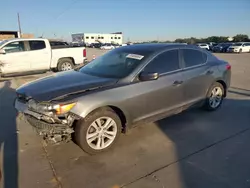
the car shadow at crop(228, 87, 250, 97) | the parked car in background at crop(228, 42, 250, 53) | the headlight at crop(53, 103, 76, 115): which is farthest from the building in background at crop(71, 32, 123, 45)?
the headlight at crop(53, 103, 76, 115)

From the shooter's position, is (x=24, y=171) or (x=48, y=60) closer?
(x=24, y=171)

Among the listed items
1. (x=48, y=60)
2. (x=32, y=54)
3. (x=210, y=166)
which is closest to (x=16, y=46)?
(x=32, y=54)

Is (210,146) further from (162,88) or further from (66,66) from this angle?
(66,66)

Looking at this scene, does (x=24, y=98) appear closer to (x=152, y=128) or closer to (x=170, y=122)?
(x=152, y=128)

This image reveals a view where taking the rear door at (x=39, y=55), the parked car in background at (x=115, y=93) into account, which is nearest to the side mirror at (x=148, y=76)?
the parked car in background at (x=115, y=93)

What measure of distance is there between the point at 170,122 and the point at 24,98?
2795 mm

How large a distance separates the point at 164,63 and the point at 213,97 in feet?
6.04

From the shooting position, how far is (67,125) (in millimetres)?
3289

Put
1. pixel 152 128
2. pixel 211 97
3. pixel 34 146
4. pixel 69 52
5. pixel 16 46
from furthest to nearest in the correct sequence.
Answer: pixel 69 52 → pixel 16 46 → pixel 211 97 → pixel 152 128 → pixel 34 146

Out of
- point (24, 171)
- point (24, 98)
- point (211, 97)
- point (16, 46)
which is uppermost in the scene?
point (16, 46)

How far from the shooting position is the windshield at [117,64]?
4.00 meters

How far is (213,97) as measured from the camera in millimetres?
5406

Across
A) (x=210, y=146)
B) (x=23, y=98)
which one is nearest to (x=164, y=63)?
(x=210, y=146)

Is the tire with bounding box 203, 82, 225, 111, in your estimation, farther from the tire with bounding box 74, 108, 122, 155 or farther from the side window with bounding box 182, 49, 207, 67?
the tire with bounding box 74, 108, 122, 155
